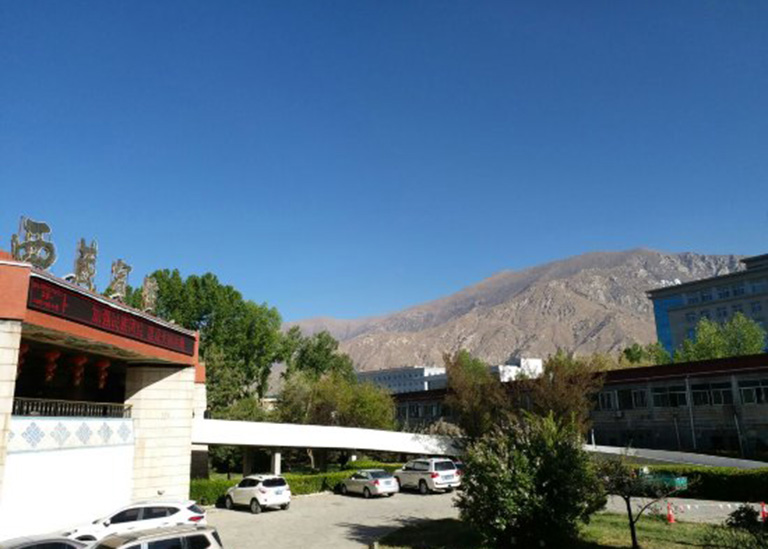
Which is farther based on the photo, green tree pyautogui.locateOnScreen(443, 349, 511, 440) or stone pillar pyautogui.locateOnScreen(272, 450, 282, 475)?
green tree pyautogui.locateOnScreen(443, 349, 511, 440)

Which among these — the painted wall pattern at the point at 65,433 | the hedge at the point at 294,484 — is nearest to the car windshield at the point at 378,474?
the hedge at the point at 294,484

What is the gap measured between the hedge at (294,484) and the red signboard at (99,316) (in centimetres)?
691

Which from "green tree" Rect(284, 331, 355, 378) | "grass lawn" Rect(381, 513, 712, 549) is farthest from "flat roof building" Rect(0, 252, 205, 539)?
"green tree" Rect(284, 331, 355, 378)

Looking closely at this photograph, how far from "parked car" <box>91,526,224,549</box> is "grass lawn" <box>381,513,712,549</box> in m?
6.28

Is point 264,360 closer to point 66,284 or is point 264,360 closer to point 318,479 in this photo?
point 318,479

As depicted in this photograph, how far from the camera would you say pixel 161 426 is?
23.4 meters

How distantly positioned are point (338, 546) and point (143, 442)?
10.0m

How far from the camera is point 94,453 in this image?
19.2 meters

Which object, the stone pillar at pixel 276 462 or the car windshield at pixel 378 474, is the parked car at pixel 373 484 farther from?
the stone pillar at pixel 276 462

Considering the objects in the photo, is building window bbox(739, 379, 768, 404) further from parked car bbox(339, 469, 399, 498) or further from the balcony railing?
the balcony railing

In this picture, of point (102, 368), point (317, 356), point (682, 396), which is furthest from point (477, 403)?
point (317, 356)

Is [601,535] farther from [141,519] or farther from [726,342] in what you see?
[726,342]

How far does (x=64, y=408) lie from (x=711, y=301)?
342 feet

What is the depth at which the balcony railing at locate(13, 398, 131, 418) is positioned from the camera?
16906 mm
